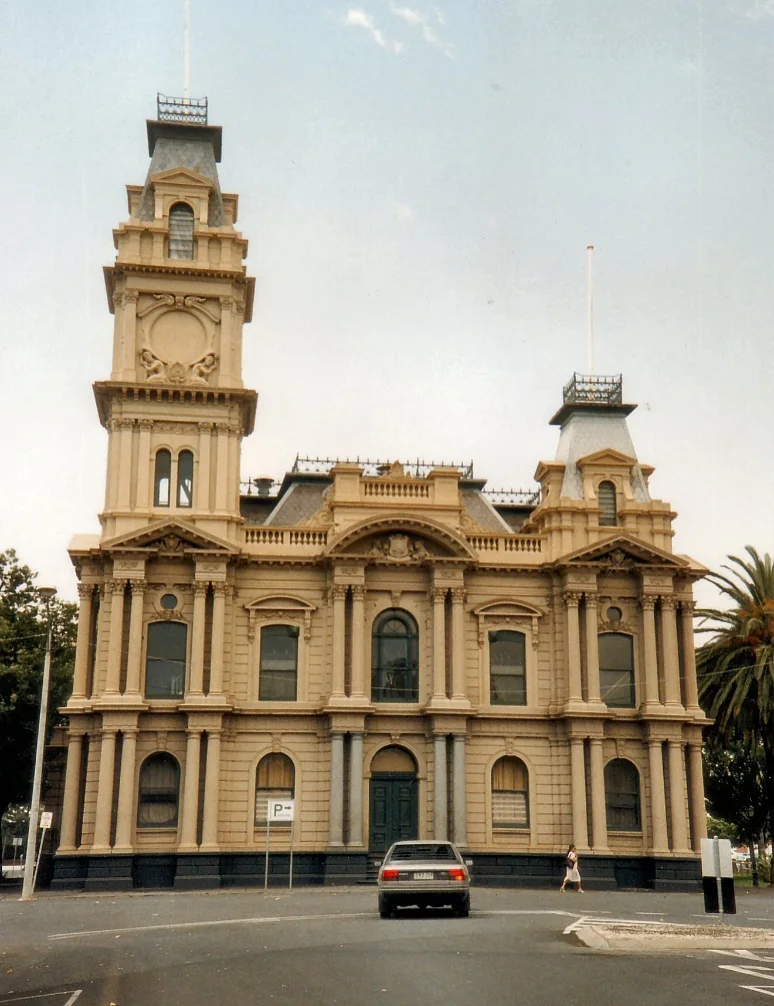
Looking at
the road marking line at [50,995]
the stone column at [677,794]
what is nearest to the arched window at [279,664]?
the stone column at [677,794]

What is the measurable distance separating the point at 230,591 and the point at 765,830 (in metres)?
33.9

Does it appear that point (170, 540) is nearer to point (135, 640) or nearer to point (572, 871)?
point (135, 640)

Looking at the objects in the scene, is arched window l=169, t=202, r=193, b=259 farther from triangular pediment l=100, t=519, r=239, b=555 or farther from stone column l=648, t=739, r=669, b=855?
stone column l=648, t=739, r=669, b=855

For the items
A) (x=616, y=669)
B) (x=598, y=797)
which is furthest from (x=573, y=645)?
(x=598, y=797)

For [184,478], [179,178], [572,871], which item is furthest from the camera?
[179,178]

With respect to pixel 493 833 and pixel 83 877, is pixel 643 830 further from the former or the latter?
pixel 83 877

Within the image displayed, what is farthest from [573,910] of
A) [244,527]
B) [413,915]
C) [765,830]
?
[765,830]

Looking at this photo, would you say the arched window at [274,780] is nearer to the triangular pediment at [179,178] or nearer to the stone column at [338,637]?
the stone column at [338,637]

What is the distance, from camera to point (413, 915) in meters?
24.6

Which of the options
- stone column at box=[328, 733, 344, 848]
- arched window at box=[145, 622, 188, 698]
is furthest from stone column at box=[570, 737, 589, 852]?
arched window at box=[145, 622, 188, 698]

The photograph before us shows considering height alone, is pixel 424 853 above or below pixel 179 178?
below

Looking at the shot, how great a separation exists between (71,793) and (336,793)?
327 inches

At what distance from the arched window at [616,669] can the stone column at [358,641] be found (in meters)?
8.21

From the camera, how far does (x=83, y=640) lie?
133 ft
